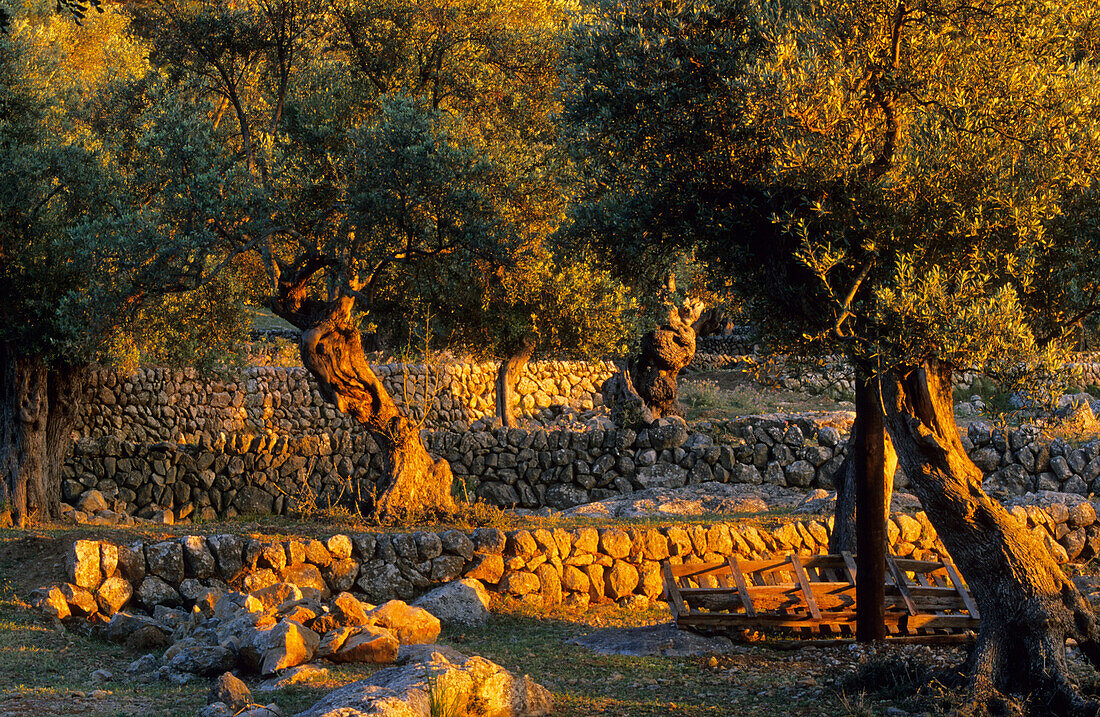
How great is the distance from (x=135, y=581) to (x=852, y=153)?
9280 millimetres

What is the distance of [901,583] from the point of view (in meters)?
10.8

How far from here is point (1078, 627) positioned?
7488 mm

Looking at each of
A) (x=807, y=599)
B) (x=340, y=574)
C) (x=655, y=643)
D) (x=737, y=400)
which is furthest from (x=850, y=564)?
(x=737, y=400)

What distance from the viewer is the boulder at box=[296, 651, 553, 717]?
5.75 m

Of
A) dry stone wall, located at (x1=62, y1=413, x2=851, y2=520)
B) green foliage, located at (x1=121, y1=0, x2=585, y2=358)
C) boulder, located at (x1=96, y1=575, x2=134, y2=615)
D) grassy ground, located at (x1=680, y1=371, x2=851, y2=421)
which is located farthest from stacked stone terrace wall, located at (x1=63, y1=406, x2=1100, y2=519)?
boulder, located at (x1=96, y1=575, x2=134, y2=615)

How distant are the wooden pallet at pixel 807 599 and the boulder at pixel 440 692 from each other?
12.8 feet

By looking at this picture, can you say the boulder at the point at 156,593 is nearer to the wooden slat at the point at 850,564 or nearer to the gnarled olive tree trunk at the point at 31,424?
the gnarled olive tree trunk at the point at 31,424

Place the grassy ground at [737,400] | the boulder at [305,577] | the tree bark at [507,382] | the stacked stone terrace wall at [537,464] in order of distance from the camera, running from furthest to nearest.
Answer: the grassy ground at [737,400]
the tree bark at [507,382]
the stacked stone terrace wall at [537,464]
the boulder at [305,577]

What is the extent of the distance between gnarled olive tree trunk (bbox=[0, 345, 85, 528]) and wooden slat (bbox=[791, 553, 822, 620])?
39.1ft

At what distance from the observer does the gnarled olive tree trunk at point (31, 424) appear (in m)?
15.1

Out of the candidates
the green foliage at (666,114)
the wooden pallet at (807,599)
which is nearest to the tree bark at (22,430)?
the green foliage at (666,114)

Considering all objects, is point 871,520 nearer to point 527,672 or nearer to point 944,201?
point 944,201

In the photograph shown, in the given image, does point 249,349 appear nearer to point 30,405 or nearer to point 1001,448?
point 30,405

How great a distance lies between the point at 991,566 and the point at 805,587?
10.6 feet
